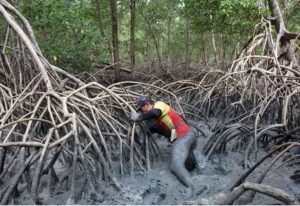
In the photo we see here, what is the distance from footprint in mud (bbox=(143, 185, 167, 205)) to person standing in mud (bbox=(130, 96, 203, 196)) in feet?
1.16

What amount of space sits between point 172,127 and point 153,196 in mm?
944

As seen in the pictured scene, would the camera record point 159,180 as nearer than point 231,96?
Yes

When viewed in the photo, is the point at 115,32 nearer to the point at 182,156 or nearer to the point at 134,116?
the point at 134,116

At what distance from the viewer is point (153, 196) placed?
3889mm

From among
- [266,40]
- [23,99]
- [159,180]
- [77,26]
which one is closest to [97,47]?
[77,26]

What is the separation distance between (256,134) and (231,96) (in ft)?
6.73

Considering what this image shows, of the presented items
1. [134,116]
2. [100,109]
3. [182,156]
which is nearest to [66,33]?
[100,109]

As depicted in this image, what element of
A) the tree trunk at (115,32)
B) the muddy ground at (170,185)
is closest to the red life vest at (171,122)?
the muddy ground at (170,185)

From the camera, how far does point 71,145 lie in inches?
165

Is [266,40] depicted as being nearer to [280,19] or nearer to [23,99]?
[280,19]

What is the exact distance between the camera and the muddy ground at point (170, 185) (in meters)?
3.69

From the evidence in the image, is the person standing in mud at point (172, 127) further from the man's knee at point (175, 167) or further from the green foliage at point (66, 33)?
the green foliage at point (66, 33)

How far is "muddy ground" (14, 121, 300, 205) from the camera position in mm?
3693

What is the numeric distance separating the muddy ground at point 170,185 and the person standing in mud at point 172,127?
0.15 m
